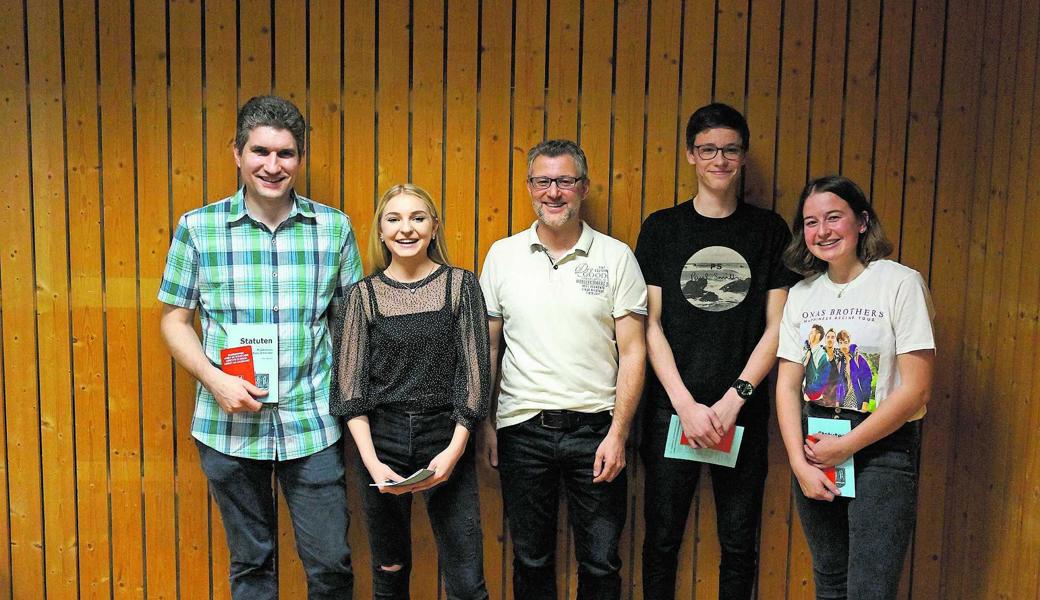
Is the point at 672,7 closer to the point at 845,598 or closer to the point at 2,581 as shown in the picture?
the point at 845,598

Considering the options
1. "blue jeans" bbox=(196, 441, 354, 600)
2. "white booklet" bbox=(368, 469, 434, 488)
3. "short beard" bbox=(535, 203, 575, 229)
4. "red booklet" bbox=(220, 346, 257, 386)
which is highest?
"short beard" bbox=(535, 203, 575, 229)

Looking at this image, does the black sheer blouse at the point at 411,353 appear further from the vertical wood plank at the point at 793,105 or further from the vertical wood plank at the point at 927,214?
the vertical wood plank at the point at 927,214

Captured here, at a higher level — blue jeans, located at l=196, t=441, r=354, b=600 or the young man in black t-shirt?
the young man in black t-shirt

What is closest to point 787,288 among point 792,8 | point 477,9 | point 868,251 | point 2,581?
point 868,251

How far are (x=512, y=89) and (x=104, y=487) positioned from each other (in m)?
2.37

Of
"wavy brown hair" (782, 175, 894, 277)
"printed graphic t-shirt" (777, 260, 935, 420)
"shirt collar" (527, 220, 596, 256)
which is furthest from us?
"shirt collar" (527, 220, 596, 256)

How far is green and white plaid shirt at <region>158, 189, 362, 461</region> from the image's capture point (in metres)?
2.70

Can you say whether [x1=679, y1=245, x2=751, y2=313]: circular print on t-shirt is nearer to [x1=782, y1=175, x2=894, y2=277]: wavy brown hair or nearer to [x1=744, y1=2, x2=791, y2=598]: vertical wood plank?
[x1=782, y1=175, x2=894, y2=277]: wavy brown hair

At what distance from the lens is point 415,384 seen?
103 inches

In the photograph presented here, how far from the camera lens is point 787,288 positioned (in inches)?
113

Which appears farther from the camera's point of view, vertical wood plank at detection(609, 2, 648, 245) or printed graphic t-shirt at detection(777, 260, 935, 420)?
vertical wood plank at detection(609, 2, 648, 245)

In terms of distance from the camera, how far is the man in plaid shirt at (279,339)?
2689mm

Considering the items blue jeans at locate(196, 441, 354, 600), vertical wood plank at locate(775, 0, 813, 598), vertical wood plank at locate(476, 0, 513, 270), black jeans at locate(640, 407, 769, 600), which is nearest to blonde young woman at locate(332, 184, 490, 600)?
blue jeans at locate(196, 441, 354, 600)

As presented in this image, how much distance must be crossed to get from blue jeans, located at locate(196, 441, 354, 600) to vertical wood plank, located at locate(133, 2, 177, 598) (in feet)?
1.78
